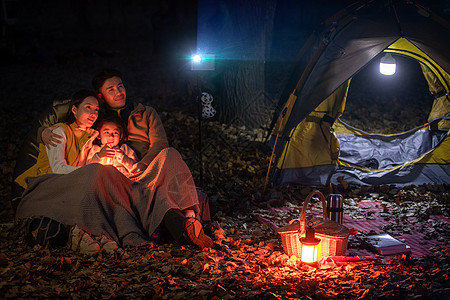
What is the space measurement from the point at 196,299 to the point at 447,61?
159 inches

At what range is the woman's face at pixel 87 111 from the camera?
440cm

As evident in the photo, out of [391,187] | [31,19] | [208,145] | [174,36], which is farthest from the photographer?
[31,19]

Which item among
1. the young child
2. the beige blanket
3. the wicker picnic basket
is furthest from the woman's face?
the wicker picnic basket

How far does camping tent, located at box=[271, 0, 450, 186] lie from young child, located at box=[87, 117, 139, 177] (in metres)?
1.93

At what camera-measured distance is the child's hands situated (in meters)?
4.38

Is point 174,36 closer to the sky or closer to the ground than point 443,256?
closer to the sky

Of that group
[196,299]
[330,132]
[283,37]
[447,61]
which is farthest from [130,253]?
[283,37]

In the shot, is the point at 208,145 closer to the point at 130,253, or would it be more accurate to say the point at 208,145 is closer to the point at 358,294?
the point at 130,253

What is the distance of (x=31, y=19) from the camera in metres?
27.2

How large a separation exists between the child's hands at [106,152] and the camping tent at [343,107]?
2097mm

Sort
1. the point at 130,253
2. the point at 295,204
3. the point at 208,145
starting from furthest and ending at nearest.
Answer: the point at 208,145, the point at 295,204, the point at 130,253

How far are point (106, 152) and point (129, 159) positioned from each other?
244mm

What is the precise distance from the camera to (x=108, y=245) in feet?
13.3

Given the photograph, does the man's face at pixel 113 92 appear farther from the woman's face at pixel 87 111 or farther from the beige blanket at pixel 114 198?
the beige blanket at pixel 114 198
